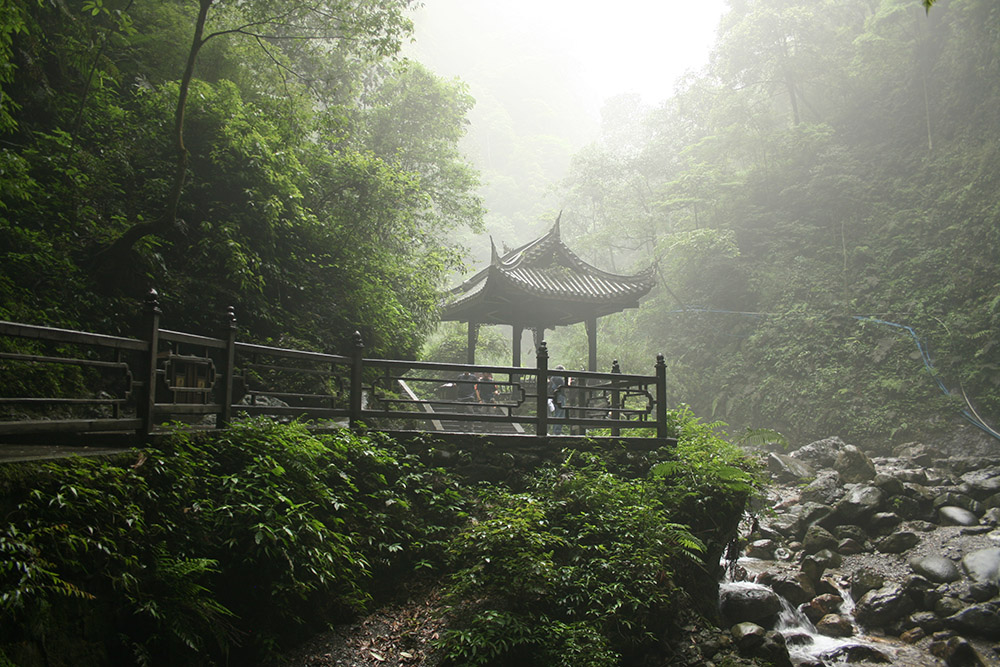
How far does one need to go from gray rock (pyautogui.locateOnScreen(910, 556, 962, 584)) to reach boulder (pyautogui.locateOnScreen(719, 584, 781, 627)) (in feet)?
10.4

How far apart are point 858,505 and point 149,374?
40.5 feet

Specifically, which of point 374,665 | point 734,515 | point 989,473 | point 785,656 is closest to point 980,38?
point 989,473

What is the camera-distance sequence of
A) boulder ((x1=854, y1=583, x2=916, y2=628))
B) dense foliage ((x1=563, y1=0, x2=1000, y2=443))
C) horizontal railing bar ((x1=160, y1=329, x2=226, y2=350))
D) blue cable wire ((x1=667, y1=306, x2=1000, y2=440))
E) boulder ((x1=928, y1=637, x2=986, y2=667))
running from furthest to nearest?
dense foliage ((x1=563, y1=0, x2=1000, y2=443)) → blue cable wire ((x1=667, y1=306, x2=1000, y2=440)) → boulder ((x1=854, y1=583, x2=916, y2=628)) → boulder ((x1=928, y1=637, x2=986, y2=667)) → horizontal railing bar ((x1=160, y1=329, x2=226, y2=350))

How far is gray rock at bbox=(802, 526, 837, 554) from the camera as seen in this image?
1095 cm

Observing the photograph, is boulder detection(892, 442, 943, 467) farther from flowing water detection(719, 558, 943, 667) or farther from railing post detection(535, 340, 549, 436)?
railing post detection(535, 340, 549, 436)

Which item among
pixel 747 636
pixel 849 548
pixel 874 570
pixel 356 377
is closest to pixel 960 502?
pixel 849 548

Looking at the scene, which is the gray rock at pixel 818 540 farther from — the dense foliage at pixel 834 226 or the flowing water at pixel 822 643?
the dense foliage at pixel 834 226

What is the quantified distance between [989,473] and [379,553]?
14.1 m

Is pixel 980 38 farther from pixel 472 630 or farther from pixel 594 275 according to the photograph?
pixel 472 630

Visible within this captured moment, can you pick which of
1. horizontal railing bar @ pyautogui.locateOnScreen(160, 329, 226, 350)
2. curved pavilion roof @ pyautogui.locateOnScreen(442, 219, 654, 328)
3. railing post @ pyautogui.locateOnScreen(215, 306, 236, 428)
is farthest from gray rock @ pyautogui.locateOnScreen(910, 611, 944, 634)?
horizontal railing bar @ pyautogui.locateOnScreen(160, 329, 226, 350)

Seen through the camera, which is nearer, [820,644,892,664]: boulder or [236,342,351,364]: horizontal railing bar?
[236,342,351,364]: horizontal railing bar

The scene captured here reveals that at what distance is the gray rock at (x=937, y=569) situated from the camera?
924cm

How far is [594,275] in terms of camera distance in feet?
43.4

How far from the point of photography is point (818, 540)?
36.2 feet
